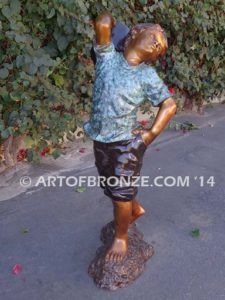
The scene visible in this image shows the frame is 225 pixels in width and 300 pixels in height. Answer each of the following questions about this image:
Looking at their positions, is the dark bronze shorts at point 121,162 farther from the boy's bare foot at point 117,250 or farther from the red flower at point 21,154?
the red flower at point 21,154

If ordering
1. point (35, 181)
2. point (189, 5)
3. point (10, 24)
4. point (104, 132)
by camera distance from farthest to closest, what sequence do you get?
point (189, 5), point (35, 181), point (10, 24), point (104, 132)

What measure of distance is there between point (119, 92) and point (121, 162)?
1.24 ft

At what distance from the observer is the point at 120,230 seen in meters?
2.42

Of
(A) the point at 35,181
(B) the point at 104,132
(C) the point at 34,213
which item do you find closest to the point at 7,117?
(A) the point at 35,181

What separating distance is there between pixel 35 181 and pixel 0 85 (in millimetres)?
905

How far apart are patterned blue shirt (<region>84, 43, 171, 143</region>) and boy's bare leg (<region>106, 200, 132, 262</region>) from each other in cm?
39

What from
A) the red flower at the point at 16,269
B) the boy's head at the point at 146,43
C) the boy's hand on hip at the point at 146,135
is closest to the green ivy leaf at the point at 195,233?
the boy's hand on hip at the point at 146,135

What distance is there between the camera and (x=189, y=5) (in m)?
5.02

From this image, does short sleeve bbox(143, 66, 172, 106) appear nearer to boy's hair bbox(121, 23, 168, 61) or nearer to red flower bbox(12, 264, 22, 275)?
boy's hair bbox(121, 23, 168, 61)

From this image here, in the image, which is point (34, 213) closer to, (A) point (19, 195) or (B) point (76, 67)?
(A) point (19, 195)

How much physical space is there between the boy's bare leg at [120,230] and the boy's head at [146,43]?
0.80m

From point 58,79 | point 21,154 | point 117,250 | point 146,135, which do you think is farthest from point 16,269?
point 58,79

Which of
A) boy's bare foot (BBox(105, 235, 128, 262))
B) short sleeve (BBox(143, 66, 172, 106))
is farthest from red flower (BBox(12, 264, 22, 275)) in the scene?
short sleeve (BBox(143, 66, 172, 106))

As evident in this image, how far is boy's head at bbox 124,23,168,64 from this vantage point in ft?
7.06
